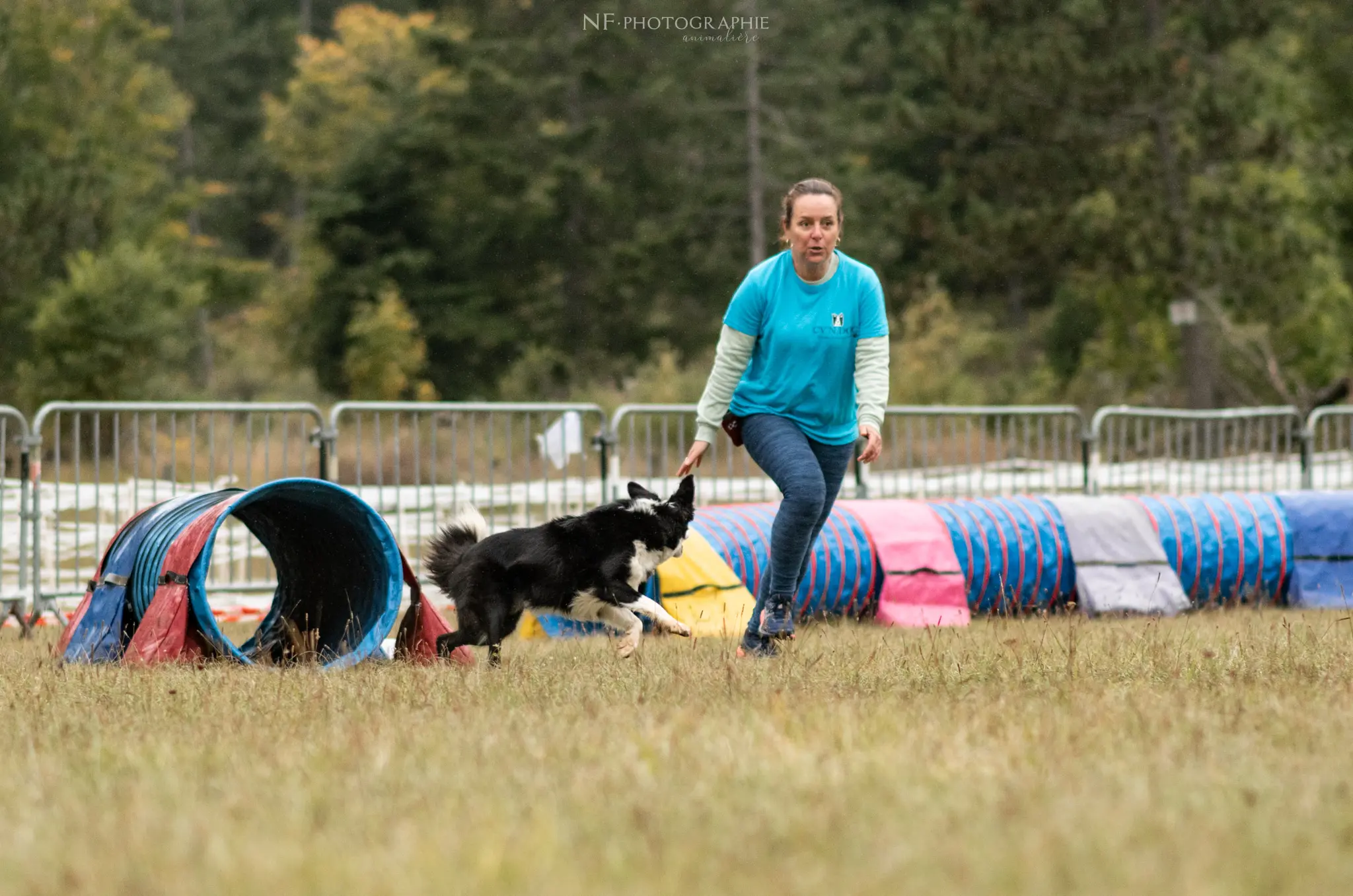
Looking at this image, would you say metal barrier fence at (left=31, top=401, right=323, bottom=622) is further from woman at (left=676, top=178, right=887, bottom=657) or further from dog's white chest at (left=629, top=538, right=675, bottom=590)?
woman at (left=676, top=178, right=887, bottom=657)

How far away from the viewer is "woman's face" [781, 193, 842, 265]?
6.54m

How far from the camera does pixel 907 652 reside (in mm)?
6566

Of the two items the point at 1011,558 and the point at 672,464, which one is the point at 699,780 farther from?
the point at 672,464

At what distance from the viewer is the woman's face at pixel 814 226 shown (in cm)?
654

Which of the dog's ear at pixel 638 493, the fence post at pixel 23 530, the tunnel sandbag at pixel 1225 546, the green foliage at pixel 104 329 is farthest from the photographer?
the green foliage at pixel 104 329

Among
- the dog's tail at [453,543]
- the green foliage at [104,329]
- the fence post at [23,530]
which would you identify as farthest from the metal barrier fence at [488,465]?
the green foliage at [104,329]

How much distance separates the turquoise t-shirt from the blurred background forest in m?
22.7

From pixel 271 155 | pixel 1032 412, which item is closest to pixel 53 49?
pixel 271 155

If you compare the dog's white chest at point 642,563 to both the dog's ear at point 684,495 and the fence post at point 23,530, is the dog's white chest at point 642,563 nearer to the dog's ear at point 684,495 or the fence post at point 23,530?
the dog's ear at point 684,495

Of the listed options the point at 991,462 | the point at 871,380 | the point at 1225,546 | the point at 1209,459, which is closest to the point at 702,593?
the point at 871,380

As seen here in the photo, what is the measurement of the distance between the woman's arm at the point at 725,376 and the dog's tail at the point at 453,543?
1088mm

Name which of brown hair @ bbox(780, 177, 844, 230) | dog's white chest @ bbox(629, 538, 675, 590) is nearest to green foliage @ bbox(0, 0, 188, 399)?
dog's white chest @ bbox(629, 538, 675, 590)

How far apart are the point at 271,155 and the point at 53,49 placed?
13662mm

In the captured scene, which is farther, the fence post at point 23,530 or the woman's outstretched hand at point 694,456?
the fence post at point 23,530
